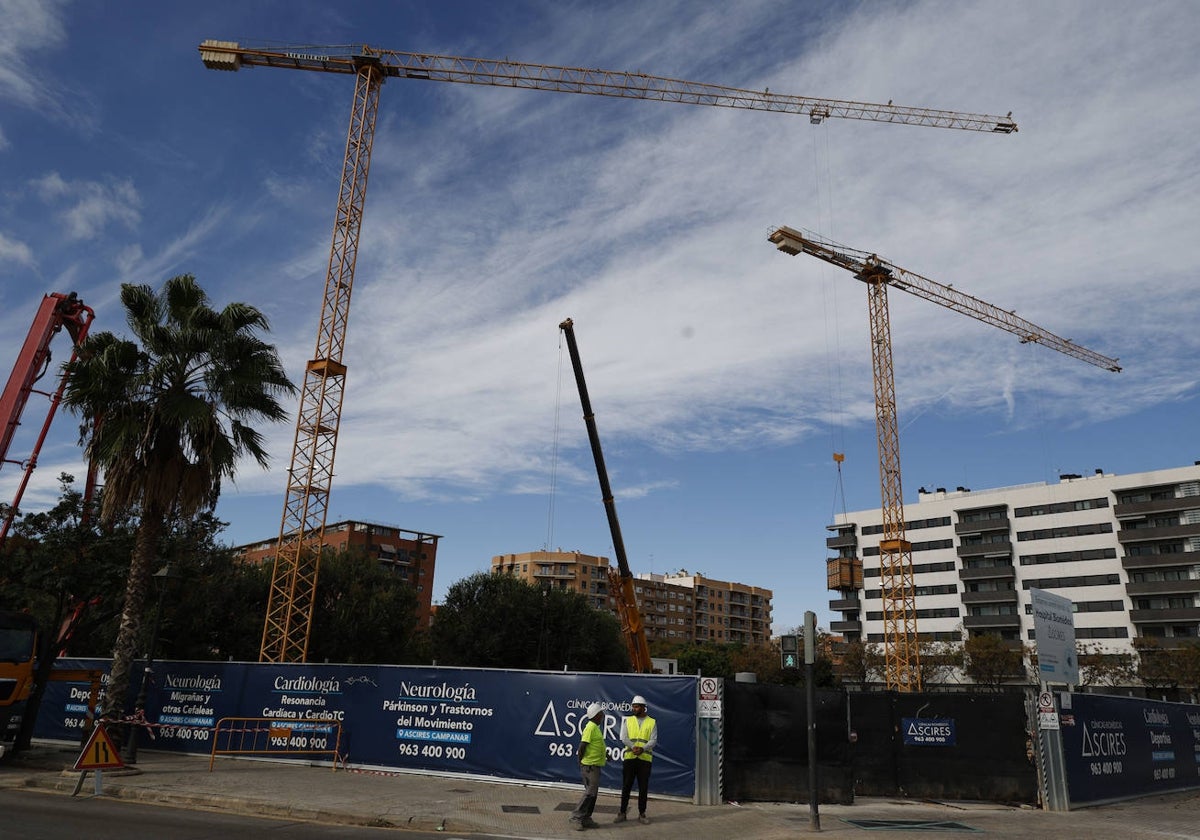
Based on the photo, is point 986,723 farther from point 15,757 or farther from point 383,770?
point 15,757

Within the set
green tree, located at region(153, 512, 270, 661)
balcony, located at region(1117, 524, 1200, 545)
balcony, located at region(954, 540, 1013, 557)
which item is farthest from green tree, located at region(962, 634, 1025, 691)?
green tree, located at region(153, 512, 270, 661)

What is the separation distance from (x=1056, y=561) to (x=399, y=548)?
292 feet

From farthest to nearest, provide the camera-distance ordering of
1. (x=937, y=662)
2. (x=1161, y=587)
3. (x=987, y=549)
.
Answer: (x=987, y=549) < (x=937, y=662) < (x=1161, y=587)

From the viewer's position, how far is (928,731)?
50.8 ft

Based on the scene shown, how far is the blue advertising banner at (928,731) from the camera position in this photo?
1541cm

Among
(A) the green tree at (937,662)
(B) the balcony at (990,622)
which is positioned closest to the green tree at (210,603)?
(A) the green tree at (937,662)

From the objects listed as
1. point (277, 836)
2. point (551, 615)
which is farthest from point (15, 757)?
point (551, 615)

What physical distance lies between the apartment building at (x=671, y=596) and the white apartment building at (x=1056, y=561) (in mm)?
46284

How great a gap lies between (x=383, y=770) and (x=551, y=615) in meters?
41.9

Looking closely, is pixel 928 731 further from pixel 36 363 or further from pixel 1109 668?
pixel 1109 668

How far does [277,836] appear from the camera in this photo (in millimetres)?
9891

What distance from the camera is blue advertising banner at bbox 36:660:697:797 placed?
14.6 metres

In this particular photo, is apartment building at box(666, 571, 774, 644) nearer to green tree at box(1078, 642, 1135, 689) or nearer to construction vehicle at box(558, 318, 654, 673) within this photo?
green tree at box(1078, 642, 1135, 689)

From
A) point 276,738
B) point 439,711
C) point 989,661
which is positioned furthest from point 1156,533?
point 276,738
